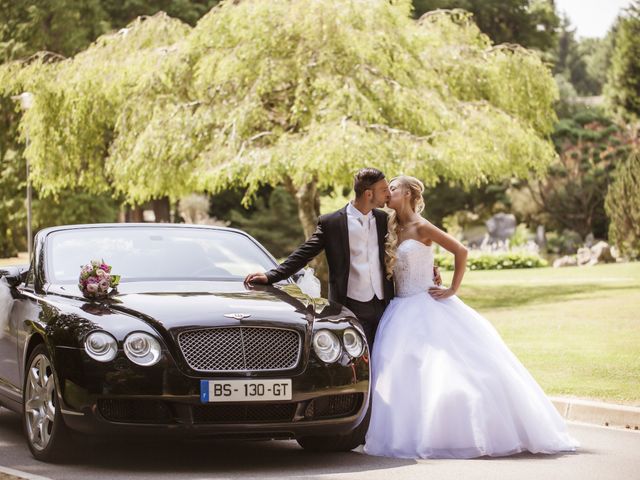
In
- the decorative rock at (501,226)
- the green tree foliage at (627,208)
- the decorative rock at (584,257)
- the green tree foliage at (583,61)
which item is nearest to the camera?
the green tree foliage at (627,208)

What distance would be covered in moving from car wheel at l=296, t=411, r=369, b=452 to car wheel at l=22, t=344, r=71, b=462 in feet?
5.10

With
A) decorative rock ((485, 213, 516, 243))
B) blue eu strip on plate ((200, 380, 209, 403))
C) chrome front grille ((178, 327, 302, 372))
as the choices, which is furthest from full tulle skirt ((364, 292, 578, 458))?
decorative rock ((485, 213, 516, 243))

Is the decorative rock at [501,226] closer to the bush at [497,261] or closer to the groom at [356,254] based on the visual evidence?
the bush at [497,261]

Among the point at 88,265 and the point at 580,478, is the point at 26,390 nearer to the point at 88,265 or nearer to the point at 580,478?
the point at 88,265

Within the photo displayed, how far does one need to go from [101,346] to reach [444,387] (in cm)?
219

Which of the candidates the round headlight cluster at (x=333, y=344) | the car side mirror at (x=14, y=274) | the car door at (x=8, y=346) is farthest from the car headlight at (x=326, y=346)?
the car side mirror at (x=14, y=274)

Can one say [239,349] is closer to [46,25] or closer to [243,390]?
[243,390]

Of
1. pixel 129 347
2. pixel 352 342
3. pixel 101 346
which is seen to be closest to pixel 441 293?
pixel 352 342

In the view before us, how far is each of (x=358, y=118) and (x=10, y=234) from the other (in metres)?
29.2

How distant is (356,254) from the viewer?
8594 mm

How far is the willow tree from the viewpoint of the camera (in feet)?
70.7

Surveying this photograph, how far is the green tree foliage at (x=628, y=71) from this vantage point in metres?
52.9

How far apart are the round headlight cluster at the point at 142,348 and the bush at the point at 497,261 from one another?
30413 mm

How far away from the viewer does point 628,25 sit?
53.7 metres
